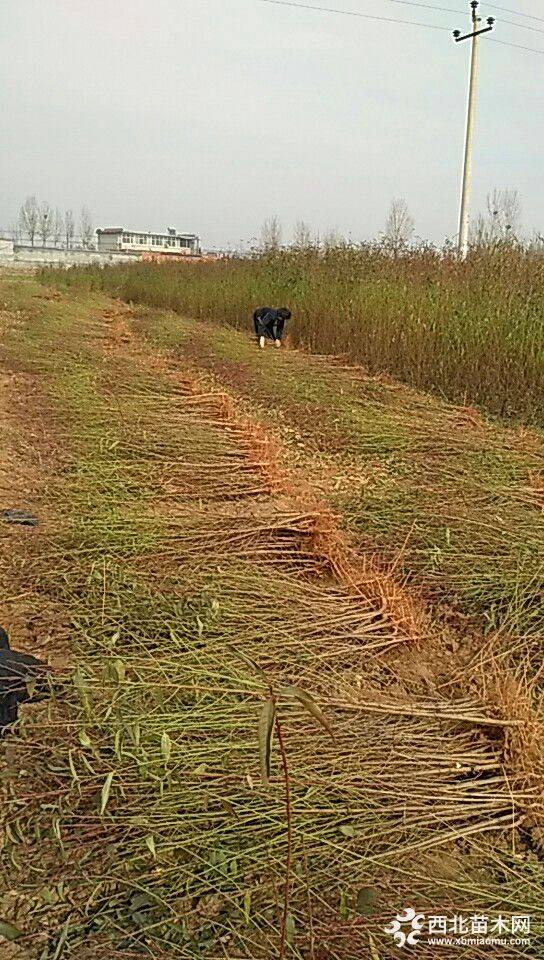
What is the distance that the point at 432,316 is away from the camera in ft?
19.1

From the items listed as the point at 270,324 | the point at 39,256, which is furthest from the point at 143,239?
the point at 270,324

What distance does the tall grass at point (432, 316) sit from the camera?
16.8 feet

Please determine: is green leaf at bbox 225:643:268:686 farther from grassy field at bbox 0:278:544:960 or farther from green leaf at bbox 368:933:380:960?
green leaf at bbox 368:933:380:960

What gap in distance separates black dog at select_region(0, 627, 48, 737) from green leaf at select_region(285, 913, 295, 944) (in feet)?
2.25

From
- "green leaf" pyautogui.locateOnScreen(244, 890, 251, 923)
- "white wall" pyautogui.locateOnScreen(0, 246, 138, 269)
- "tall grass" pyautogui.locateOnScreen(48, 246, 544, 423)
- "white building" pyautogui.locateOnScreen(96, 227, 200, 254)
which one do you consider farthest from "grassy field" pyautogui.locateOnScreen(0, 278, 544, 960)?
"white building" pyautogui.locateOnScreen(96, 227, 200, 254)

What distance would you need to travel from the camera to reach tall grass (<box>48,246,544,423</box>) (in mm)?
5113

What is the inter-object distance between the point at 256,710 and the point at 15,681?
22.0 inches

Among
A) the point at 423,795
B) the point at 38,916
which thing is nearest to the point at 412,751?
the point at 423,795

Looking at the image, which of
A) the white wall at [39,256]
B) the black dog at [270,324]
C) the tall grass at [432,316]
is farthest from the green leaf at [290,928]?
the white wall at [39,256]

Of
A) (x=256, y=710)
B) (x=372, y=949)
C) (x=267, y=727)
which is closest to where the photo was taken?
(x=267, y=727)

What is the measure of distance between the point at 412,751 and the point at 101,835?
63cm

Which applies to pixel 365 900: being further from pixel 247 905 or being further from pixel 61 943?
pixel 61 943

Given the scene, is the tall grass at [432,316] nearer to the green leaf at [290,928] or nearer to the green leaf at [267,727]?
the green leaf at [290,928]

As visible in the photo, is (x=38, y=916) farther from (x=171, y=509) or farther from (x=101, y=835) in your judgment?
(x=171, y=509)
